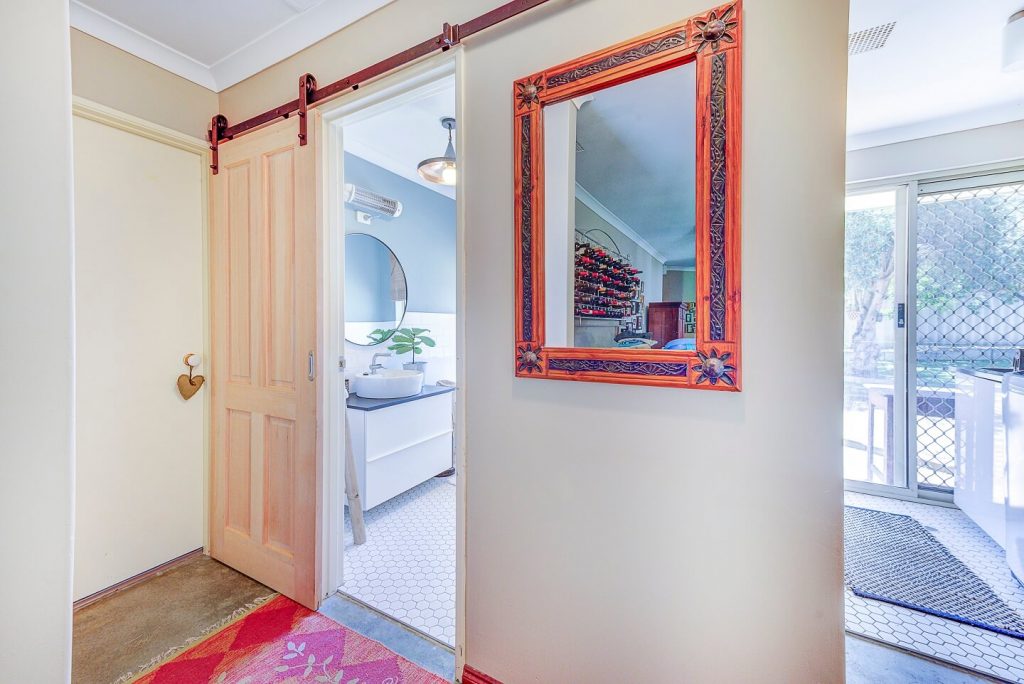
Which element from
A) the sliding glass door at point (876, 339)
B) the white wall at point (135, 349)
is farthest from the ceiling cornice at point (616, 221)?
the sliding glass door at point (876, 339)

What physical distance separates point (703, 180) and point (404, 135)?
2313 millimetres

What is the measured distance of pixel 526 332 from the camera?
1.29 m

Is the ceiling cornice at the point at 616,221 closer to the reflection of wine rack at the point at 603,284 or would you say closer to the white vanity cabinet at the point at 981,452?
the reflection of wine rack at the point at 603,284

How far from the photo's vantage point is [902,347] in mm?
2943

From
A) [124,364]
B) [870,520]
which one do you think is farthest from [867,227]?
[124,364]

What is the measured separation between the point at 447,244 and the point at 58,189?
338 cm

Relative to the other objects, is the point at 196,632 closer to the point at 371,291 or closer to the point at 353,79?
the point at 371,291

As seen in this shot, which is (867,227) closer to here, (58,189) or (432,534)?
(432,534)

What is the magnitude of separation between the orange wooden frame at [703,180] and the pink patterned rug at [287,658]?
1.27m

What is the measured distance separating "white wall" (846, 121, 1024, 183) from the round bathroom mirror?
3.49 m

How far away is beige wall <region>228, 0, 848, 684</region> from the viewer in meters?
0.95

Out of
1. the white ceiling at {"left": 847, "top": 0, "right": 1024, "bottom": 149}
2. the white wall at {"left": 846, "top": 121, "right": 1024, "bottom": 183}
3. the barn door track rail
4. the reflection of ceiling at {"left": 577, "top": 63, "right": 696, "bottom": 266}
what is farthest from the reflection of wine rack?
the white wall at {"left": 846, "top": 121, "right": 1024, "bottom": 183}

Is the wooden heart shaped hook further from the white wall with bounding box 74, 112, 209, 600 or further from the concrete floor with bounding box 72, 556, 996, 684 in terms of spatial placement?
the concrete floor with bounding box 72, 556, 996, 684

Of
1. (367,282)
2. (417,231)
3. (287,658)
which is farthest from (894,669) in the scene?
(417,231)
